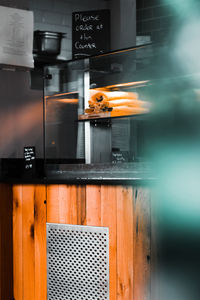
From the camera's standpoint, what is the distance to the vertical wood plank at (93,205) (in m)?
2.00

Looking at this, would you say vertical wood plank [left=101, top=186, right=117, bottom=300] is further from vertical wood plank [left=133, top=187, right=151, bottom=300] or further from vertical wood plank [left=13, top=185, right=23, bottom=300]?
vertical wood plank [left=13, top=185, right=23, bottom=300]

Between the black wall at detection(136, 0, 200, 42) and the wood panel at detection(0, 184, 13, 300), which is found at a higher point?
the black wall at detection(136, 0, 200, 42)

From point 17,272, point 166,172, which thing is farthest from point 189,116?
point 17,272

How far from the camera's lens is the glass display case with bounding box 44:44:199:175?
212 centimetres

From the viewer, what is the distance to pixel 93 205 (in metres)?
2.01

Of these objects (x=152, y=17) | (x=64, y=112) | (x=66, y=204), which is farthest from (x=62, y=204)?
(x=152, y=17)

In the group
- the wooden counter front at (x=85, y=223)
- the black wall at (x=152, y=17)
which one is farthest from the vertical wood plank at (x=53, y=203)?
the black wall at (x=152, y=17)

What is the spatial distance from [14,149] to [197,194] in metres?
1.63

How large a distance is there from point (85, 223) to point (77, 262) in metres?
0.24

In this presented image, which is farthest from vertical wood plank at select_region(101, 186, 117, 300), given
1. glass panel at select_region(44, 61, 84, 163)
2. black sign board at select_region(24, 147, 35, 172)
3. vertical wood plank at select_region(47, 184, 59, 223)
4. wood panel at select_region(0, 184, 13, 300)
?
black sign board at select_region(24, 147, 35, 172)

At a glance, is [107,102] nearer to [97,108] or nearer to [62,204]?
[97,108]

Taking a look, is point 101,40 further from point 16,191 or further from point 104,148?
point 16,191

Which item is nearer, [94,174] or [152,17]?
[94,174]

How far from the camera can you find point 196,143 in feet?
6.16
